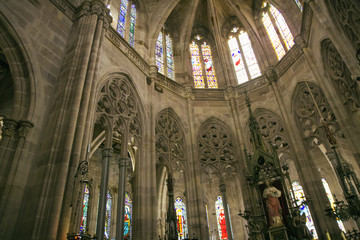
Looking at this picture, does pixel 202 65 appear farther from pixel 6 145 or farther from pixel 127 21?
pixel 6 145

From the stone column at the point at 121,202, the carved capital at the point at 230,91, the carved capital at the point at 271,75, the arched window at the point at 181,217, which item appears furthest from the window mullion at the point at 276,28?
the arched window at the point at 181,217

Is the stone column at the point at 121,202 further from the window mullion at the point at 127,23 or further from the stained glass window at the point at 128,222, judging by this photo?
the stained glass window at the point at 128,222

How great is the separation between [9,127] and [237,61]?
13.7 metres

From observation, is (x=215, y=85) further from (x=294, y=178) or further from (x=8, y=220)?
(x=8, y=220)

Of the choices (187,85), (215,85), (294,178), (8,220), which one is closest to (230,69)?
(215,85)

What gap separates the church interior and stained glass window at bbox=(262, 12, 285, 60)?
8cm

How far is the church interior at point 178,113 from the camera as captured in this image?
737cm

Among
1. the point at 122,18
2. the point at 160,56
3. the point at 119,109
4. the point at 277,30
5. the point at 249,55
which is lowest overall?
the point at 119,109

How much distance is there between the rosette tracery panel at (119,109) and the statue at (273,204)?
548 centimetres

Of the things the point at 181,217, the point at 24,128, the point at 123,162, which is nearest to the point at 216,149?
the point at 123,162

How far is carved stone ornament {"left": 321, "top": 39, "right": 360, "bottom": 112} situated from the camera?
10602 millimetres

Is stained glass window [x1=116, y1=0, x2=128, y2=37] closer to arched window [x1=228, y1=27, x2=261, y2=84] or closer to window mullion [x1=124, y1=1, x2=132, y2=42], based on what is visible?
window mullion [x1=124, y1=1, x2=132, y2=42]

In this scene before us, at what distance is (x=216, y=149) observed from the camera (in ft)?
48.9

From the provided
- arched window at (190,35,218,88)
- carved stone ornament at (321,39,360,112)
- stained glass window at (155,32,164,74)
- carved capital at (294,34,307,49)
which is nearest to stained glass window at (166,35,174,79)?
stained glass window at (155,32,164,74)
